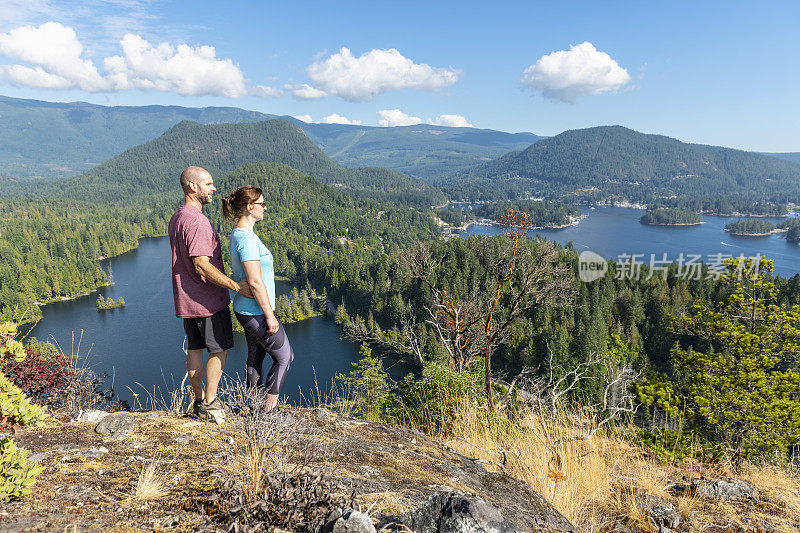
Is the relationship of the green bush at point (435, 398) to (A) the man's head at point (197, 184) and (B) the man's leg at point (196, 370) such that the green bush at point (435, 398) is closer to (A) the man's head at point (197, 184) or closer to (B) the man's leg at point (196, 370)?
(B) the man's leg at point (196, 370)

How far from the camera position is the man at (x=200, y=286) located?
3.10m

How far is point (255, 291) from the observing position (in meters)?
2.89

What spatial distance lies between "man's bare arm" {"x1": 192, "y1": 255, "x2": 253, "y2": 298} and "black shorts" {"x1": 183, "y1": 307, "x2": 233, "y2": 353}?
14.2 inches

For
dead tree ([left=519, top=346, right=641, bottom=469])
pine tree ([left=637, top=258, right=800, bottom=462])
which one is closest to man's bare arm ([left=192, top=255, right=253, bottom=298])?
dead tree ([left=519, top=346, right=641, bottom=469])

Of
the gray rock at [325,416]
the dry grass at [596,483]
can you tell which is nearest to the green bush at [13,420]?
the gray rock at [325,416]

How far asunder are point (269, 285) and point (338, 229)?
113 meters

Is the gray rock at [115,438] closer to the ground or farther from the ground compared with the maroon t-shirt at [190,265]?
closer to the ground

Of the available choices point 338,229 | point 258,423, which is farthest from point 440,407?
point 338,229

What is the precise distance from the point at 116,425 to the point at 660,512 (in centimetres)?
361

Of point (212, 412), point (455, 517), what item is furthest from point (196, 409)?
point (455, 517)

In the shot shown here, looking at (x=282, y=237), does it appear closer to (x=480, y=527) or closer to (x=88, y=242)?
(x=88, y=242)

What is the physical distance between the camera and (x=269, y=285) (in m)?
3.24

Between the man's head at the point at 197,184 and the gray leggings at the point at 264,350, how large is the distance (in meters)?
1.01

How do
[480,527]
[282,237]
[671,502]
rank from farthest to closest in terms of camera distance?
[282,237] < [671,502] < [480,527]
